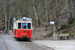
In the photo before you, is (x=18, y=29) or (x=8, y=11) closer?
(x=18, y=29)

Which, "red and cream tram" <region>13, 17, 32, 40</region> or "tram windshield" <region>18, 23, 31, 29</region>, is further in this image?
"tram windshield" <region>18, 23, 31, 29</region>

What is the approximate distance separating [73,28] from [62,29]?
2.11 metres

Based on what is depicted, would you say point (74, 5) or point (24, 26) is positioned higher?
point (74, 5)

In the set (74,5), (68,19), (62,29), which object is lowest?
(62,29)

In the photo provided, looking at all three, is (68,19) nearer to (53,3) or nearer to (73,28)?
(73,28)

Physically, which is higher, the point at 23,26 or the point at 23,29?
the point at 23,26

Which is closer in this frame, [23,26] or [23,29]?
[23,29]

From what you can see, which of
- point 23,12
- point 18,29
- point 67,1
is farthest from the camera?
point 23,12

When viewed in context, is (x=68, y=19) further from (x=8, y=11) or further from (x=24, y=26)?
(x=8, y=11)

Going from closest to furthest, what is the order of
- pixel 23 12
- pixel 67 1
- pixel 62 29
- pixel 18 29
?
pixel 18 29
pixel 67 1
pixel 62 29
pixel 23 12

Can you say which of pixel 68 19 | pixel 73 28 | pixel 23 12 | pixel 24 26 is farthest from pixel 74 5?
pixel 23 12

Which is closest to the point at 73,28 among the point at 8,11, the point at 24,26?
the point at 24,26

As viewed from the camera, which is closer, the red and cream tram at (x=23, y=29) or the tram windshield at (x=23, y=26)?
the red and cream tram at (x=23, y=29)

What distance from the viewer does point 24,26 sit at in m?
21.1
